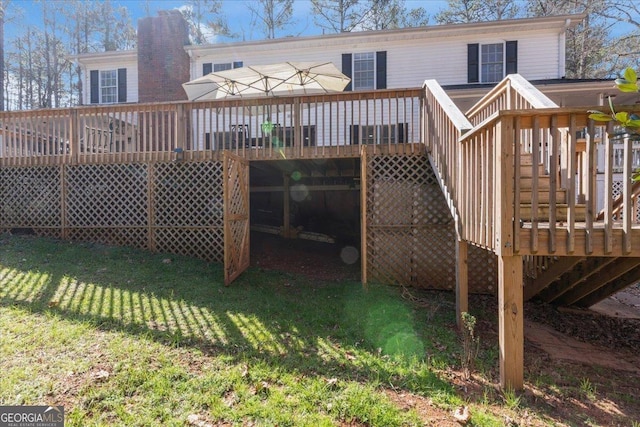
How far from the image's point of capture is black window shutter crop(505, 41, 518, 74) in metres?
11.2

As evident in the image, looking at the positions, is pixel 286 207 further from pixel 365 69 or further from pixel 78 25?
pixel 78 25

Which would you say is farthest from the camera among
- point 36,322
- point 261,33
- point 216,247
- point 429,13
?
point 261,33

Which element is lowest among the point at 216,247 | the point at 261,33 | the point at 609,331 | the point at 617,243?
the point at 609,331

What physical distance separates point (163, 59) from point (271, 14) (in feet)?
28.0

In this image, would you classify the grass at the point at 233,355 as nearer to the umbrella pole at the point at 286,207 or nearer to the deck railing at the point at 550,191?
the deck railing at the point at 550,191

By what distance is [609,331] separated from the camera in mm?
4832

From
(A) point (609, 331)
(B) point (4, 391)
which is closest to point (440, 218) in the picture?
(A) point (609, 331)

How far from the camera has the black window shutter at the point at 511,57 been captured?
1119 centimetres

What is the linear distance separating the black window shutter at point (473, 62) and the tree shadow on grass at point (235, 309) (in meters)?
8.99

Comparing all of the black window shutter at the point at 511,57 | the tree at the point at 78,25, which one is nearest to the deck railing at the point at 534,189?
the black window shutter at the point at 511,57

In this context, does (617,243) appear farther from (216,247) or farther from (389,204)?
(216,247)

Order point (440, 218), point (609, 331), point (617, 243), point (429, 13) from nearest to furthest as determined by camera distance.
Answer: point (617, 243) < point (609, 331) < point (440, 218) < point (429, 13)

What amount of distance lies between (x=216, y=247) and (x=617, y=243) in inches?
233

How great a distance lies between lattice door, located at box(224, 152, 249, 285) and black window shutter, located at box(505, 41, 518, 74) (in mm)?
9611
